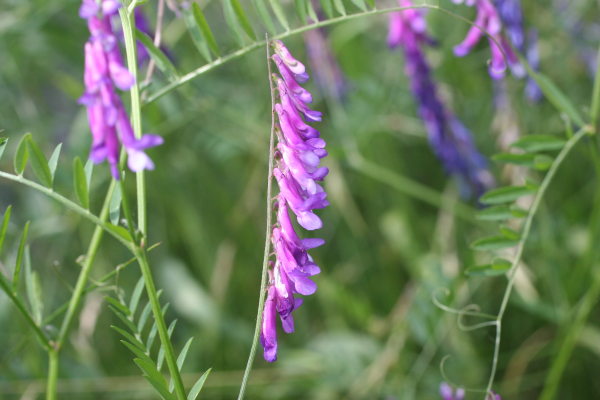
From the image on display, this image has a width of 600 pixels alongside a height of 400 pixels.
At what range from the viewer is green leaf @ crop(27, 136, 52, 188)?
507mm

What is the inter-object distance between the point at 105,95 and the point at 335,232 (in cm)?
133

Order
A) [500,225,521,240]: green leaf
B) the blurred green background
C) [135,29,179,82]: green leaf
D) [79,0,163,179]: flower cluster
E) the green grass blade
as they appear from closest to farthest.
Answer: [79,0,163,179]: flower cluster
the green grass blade
[135,29,179,82]: green leaf
[500,225,521,240]: green leaf
the blurred green background

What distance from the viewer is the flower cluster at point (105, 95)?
0.41 metres

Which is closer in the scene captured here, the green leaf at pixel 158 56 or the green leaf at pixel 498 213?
the green leaf at pixel 158 56

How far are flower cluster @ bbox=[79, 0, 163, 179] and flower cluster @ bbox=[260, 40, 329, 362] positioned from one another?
0.48ft

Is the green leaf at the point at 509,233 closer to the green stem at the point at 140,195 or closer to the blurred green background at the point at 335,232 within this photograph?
the blurred green background at the point at 335,232

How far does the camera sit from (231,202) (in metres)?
1.75

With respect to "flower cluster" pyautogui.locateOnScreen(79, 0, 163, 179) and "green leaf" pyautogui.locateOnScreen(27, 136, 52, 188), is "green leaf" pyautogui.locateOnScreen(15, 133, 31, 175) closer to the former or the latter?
"green leaf" pyautogui.locateOnScreen(27, 136, 52, 188)

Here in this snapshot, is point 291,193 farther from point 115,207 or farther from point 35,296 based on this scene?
point 35,296

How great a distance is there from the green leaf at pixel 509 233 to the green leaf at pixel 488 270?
0.17 feet

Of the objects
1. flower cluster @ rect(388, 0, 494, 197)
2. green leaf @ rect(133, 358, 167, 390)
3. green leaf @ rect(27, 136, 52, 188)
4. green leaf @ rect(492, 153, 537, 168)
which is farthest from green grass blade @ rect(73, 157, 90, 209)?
flower cluster @ rect(388, 0, 494, 197)

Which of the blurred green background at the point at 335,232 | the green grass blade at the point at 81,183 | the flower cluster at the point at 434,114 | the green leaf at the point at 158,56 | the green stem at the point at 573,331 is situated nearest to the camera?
the green grass blade at the point at 81,183

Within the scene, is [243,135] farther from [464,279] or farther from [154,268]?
[464,279]

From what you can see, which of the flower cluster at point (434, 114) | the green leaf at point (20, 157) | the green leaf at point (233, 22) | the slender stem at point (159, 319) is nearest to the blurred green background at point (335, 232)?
the flower cluster at point (434, 114)
